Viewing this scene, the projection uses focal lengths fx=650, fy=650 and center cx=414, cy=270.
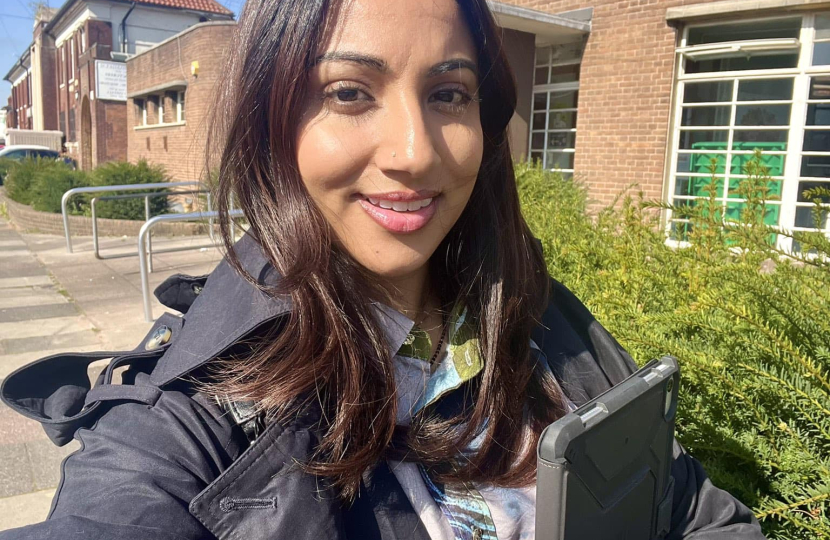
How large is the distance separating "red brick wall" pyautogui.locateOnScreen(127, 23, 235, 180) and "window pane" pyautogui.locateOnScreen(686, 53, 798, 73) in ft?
31.9

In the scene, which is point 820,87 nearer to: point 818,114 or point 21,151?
point 818,114

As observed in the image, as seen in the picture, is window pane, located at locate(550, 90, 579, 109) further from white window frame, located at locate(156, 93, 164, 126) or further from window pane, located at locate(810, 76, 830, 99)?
white window frame, located at locate(156, 93, 164, 126)

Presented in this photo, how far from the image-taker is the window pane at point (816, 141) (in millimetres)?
7793

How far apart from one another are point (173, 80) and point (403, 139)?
19093mm

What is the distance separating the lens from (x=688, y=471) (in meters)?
1.54

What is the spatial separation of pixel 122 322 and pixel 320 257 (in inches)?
212

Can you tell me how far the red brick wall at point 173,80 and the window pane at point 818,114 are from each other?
11048 mm

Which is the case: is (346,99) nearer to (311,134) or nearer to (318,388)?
(311,134)

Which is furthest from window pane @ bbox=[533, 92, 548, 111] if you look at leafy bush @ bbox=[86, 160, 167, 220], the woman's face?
the woman's face

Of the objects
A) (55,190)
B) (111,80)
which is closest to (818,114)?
(55,190)

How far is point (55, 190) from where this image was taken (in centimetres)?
1247

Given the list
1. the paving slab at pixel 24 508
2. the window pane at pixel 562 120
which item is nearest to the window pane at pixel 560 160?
the window pane at pixel 562 120

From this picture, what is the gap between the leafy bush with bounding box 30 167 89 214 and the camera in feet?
40.7

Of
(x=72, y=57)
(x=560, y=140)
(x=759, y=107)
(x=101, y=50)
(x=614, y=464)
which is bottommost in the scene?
(x=614, y=464)
